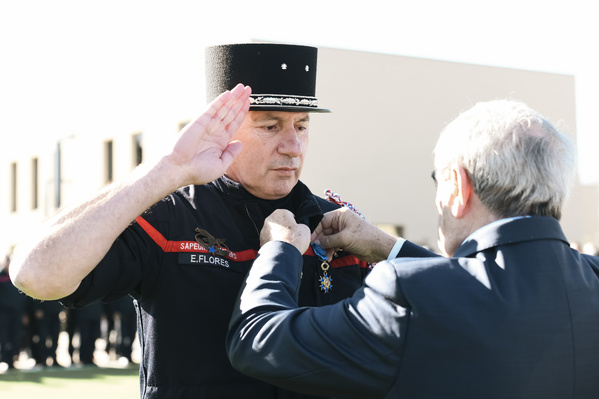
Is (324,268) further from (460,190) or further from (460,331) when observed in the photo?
(460,331)

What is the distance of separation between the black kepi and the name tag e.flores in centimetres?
57

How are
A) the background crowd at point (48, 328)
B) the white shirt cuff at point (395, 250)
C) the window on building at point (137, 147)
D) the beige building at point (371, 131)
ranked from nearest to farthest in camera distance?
1. the white shirt cuff at point (395, 250)
2. the background crowd at point (48, 328)
3. the beige building at point (371, 131)
4. the window on building at point (137, 147)

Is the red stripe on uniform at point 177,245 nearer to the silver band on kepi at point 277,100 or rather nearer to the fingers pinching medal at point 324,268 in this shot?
the fingers pinching medal at point 324,268

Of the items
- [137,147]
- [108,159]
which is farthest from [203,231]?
[108,159]

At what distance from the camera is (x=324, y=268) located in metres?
3.07

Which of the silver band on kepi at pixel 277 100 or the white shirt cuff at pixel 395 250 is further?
the white shirt cuff at pixel 395 250

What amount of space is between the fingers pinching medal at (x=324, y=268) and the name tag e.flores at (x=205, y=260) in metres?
0.31

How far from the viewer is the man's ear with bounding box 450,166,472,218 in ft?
7.82

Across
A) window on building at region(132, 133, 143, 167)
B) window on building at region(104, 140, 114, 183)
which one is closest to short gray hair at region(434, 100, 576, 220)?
window on building at region(132, 133, 143, 167)

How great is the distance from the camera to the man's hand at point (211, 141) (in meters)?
2.63

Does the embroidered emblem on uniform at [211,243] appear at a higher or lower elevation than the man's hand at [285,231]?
lower

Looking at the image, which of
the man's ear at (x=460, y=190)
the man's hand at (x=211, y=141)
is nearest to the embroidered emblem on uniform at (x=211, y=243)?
A: the man's hand at (x=211, y=141)

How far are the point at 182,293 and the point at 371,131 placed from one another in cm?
2039

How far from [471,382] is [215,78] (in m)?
1.60
